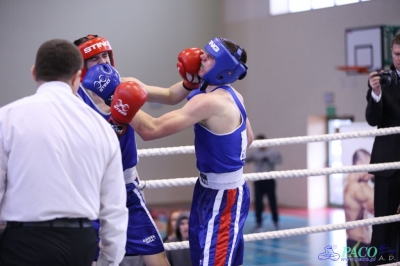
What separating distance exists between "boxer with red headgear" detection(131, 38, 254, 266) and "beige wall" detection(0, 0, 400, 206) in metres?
8.50

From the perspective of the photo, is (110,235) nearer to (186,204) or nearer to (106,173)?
(106,173)

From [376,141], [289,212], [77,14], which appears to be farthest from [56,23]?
[376,141]

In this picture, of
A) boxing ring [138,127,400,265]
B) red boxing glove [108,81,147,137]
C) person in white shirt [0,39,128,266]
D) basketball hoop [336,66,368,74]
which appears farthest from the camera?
basketball hoop [336,66,368,74]

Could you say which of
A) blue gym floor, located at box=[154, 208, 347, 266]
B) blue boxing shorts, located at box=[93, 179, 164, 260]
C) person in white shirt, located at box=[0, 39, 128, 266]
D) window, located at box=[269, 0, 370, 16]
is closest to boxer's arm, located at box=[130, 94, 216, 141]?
blue boxing shorts, located at box=[93, 179, 164, 260]

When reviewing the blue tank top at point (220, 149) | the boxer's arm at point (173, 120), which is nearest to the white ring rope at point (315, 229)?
the blue tank top at point (220, 149)

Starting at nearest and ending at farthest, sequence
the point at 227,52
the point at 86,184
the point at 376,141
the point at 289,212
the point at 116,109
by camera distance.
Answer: the point at 86,184, the point at 116,109, the point at 227,52, the point at 376,141, the point at 289,212

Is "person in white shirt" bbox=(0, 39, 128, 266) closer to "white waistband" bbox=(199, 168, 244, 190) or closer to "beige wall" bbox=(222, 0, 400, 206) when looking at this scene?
"white waistband" bbox=(199, 168, 244, 190)

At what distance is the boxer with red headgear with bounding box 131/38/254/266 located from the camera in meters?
2.72

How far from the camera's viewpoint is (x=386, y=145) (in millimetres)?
3840

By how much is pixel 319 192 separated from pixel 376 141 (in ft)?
28.8

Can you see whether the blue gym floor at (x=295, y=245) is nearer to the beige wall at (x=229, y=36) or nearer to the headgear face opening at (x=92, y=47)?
the beige wall at (x=229, y=36)

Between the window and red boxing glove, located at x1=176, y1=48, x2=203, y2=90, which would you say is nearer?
red boxing glove, located at x1=176, y1=48, x2=203, y2=90

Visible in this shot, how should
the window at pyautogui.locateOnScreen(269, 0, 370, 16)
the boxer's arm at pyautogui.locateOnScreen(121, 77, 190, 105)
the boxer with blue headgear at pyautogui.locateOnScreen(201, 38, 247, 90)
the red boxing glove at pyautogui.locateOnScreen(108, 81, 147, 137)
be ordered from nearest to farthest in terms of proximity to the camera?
the red boxing glove at pyautogui.locateOnScreen(108, 81, 147, 137)
the boxer with blue headgear at pyautogui.locateOnScreen(201, 38, 247, 90)
the boxer's arm at pyautogui.locateOnScreen(121, 77, 190, 105)
the window at pyautogui.locateOnScreen(269, 0, 370, 16)

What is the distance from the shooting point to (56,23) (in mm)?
12383
